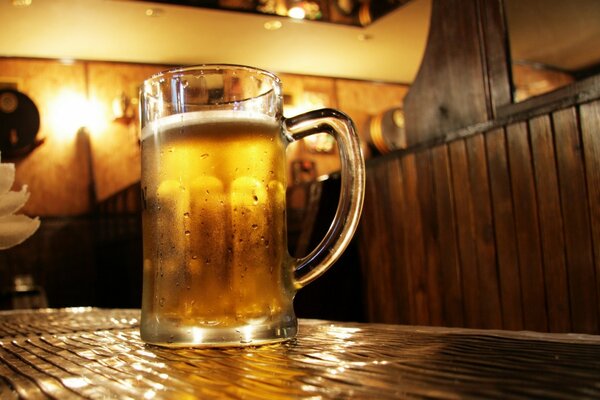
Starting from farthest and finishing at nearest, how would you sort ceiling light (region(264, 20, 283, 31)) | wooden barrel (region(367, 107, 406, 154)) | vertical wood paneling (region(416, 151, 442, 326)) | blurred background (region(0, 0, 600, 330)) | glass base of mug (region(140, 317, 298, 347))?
wooden barrel (region(367, 107, 406, 154))
ceiling light (region(264, 20, 283, 31))
blurred background (region(0, 0, 600, 330))
vertical wood paneling (region(416, 151, 442, 326))
glass base of mug (region(140, 317, 298, 347))

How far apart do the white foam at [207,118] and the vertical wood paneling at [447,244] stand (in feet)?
7.24

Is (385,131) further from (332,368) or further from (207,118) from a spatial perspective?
(332,368)

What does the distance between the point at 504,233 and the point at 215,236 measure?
207 centimetres

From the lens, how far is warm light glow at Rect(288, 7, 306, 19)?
230 inches

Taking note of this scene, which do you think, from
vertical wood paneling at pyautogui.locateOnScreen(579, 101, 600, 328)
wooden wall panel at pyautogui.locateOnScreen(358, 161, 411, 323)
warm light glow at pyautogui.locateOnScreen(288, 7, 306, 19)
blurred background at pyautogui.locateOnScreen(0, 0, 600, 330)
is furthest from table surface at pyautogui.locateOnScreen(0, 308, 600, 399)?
warm light glow at pyautogui.locateOnScreen(288, 7, 306, 19)

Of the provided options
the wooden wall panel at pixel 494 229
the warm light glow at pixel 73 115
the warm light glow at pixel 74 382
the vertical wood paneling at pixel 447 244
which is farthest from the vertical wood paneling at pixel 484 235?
the warm light glow at pixel 73 115

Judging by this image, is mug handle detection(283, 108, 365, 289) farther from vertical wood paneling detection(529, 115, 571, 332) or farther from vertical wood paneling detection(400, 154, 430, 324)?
vertical wood paneling detection(400, 154, 430, 324)

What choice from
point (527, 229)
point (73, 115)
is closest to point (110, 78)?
point (73, 115)

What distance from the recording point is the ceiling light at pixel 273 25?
5.96 metres

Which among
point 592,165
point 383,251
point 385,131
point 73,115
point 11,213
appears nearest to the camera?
point 11,213

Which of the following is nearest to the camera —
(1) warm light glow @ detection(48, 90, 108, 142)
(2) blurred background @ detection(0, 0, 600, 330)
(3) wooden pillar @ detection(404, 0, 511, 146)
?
(3) wooden pillar @ detection(404, 0, 511, 146)

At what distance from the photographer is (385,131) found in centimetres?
735

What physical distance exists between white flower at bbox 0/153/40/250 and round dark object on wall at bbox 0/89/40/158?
6.04 m

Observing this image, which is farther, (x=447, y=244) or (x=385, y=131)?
(x=385, y=131)
